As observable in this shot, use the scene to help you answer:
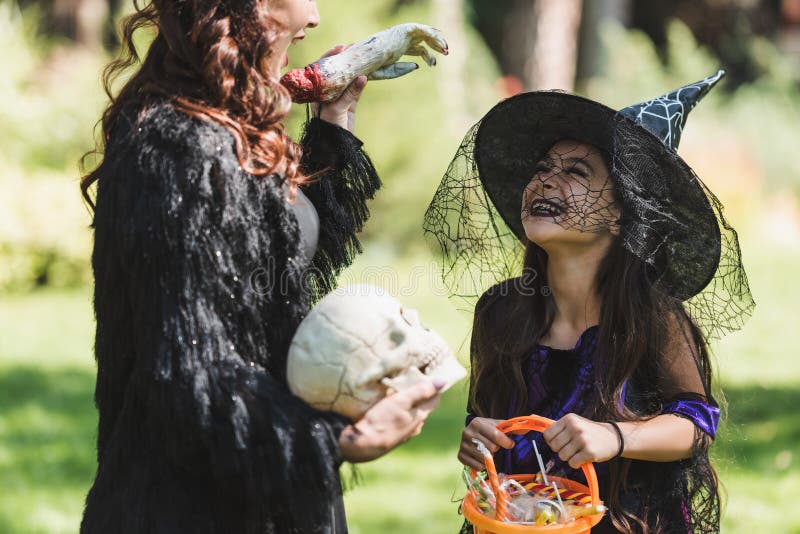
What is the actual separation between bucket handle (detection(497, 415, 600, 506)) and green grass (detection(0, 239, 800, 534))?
83 cm

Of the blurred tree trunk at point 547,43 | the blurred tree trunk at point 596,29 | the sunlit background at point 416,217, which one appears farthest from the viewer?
the blurred tree trunk at point 596,29

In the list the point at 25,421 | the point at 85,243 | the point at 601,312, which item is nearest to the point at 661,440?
the point at 601,312

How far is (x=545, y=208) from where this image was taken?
249 cm

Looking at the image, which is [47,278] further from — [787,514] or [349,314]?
[349,314]

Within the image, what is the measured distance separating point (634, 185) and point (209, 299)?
47.5 inches

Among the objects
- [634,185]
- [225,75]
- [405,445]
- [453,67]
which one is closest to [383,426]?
[225,75]

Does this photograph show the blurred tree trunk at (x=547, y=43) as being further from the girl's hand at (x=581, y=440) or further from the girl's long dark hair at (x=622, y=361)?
the girl's hand at (x=581, y=440)

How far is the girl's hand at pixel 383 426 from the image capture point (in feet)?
5.88

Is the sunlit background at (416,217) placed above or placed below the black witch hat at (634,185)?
above

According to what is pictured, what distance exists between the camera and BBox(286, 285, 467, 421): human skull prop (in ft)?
5.80

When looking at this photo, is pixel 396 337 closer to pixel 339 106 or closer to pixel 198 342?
pixel 198 342

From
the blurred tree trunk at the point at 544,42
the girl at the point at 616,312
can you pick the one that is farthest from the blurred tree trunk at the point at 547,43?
the girl at the point at 616,312

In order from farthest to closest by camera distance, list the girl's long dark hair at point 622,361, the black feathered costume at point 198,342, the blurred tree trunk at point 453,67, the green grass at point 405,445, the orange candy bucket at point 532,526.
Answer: the blurred tree trunk at point 453,67 → the green grass at point 405,445 → the girl's long dark hair at point 622,361 → the orange candy bucket at point 532,526 → the black feathered costume at point 198,342

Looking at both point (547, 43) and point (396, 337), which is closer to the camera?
point (396, 337)
